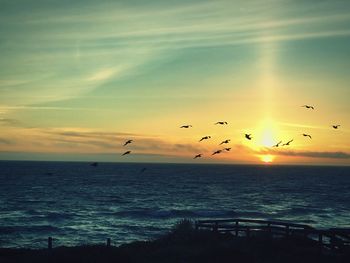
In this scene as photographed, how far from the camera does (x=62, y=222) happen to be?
60.2m

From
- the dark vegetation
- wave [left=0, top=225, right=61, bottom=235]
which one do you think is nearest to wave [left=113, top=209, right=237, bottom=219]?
wave [left=0, top=225, right=61, bottom=235]

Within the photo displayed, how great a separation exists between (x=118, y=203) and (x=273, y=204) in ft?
96.0

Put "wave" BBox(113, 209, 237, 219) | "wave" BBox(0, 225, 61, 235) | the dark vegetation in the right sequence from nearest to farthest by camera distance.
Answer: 1. the dark vegetation
2. "wave" BBox(0, 225, 61, 235)
3. "wave" BBox(113, 209, 237, 219)

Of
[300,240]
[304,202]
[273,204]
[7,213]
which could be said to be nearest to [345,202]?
[304,202]

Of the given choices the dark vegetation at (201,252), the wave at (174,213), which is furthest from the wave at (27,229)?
the dark vegetation at (201,252)

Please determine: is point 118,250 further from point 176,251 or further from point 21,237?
point 21,237

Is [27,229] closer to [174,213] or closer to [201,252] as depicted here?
[174,213]

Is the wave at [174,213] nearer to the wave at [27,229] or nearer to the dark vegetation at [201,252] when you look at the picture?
the wave at [27,229]

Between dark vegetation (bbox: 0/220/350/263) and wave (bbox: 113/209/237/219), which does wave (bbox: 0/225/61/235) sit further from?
dark vegetation (bbox: 0/220/350/263)

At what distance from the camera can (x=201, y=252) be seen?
79.6 feet

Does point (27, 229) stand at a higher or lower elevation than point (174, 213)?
lower

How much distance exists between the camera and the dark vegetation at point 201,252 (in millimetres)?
22656

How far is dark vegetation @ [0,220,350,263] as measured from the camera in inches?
892

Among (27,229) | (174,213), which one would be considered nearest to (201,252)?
(27,229)
